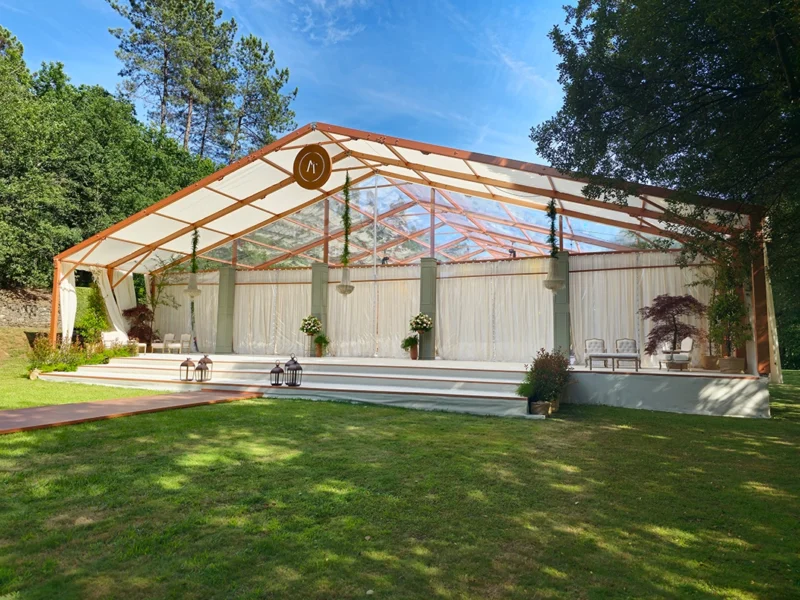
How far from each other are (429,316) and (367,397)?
Result: 4958mm

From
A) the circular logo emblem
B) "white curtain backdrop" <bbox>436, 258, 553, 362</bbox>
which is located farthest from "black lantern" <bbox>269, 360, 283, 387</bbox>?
"white curtain backdrop" <bbox>436, 258, 553, 362</bbox>

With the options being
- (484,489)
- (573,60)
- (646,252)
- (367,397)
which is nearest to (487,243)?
(646,252)

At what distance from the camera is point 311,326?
44.6 feet

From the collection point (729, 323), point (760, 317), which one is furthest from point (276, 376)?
point (760, 317)

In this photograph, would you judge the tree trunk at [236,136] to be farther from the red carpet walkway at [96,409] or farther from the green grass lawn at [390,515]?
Answer: the green grass lawn at [390,515]

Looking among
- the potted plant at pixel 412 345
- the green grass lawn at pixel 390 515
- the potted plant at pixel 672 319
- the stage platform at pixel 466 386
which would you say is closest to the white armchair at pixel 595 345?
the potted plant at pixel 672 319

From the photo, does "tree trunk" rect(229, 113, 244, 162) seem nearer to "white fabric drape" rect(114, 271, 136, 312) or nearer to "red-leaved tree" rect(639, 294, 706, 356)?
"white fabric drape" rect(114, 271, 136, 312)

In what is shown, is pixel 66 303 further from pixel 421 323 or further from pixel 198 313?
pixel 421 323

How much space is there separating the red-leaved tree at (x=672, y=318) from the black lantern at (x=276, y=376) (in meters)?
7.61

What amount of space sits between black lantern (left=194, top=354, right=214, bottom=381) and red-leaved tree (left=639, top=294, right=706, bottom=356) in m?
9.19

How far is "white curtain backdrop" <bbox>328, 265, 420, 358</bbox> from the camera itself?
A: 534 inches

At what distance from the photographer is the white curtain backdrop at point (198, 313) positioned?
51.0 ft

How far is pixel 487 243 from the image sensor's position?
562 inches

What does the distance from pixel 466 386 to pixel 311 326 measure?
6467 mm
